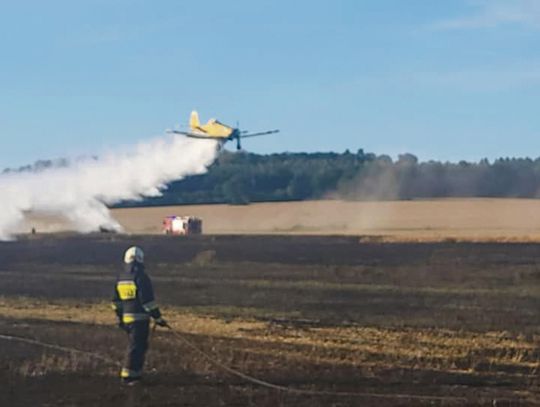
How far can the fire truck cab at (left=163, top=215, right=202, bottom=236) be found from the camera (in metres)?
99.6

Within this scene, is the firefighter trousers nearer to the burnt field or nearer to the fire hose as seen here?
the burnt field

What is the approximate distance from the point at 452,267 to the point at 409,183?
72.5 m

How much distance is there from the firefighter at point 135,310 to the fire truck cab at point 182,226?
8121 centimetres

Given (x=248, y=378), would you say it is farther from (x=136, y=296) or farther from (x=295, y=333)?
(x=295, y=333)

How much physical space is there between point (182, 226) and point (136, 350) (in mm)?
83414

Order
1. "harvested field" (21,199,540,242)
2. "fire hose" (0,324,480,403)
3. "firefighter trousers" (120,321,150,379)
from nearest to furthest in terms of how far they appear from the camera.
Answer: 1. "fire hose" (0,324,480,403)
2. "firefighter trousers" (120,321,150,379)
3. "harvested field" (21,199,540,242)

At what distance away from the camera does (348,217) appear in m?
110

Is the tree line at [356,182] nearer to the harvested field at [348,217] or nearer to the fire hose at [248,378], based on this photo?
the harvested field at [348,217]

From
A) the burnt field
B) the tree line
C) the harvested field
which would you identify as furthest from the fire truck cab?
the burnt field

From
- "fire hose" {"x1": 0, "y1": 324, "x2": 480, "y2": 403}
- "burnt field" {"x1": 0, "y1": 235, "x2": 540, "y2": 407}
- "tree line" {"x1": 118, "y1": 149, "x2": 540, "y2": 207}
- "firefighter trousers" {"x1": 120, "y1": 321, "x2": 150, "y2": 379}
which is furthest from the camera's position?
"tree line" {"x1": 118, "y1": 149, "x2": 540, "y2": 207}

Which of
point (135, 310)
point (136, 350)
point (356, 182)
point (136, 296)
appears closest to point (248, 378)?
point (136, 350)

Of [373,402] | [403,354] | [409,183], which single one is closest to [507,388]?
[373,402]

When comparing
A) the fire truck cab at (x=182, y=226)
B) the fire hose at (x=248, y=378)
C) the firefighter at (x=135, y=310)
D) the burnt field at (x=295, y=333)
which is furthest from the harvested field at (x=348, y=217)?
the firefighter at (x=135, y=310)

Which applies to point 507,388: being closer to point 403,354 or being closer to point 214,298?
point 403,354
